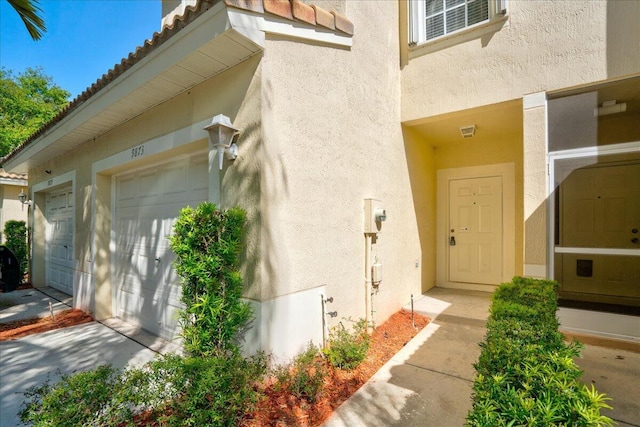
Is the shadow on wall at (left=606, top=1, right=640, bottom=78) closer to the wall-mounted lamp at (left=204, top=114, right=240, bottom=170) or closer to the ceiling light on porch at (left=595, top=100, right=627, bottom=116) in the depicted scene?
the ceiling light on porch at (left=595, top=100, right=627, bottom=116)

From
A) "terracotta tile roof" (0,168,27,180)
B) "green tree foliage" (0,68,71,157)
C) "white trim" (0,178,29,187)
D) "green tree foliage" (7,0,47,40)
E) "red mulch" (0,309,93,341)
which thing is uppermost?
"green tree foliage" (0,68,71,157)

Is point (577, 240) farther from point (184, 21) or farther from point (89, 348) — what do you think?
point (89, 348)

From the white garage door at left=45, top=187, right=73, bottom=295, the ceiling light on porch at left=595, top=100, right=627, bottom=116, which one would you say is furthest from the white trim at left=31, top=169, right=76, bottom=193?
the ceiling light on porch at left=595, top=100, right=627, bottom=116

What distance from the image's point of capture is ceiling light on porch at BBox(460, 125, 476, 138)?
6.57m

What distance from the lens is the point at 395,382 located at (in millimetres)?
3625

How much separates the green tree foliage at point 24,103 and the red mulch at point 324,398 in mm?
24056

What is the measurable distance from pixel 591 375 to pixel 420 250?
388cm

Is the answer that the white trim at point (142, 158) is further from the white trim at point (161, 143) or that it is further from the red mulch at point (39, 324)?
the red mulch at point (39, 324)

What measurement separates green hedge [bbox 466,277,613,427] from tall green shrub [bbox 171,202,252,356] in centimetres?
255

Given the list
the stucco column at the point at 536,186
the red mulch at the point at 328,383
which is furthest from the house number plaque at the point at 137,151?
the stucco column at the point at 536,186

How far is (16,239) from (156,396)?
13328 millimetres

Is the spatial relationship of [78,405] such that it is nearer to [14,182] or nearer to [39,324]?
[39,324]

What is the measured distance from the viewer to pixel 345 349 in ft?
13.2

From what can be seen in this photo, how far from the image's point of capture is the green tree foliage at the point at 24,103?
18.7 meters
